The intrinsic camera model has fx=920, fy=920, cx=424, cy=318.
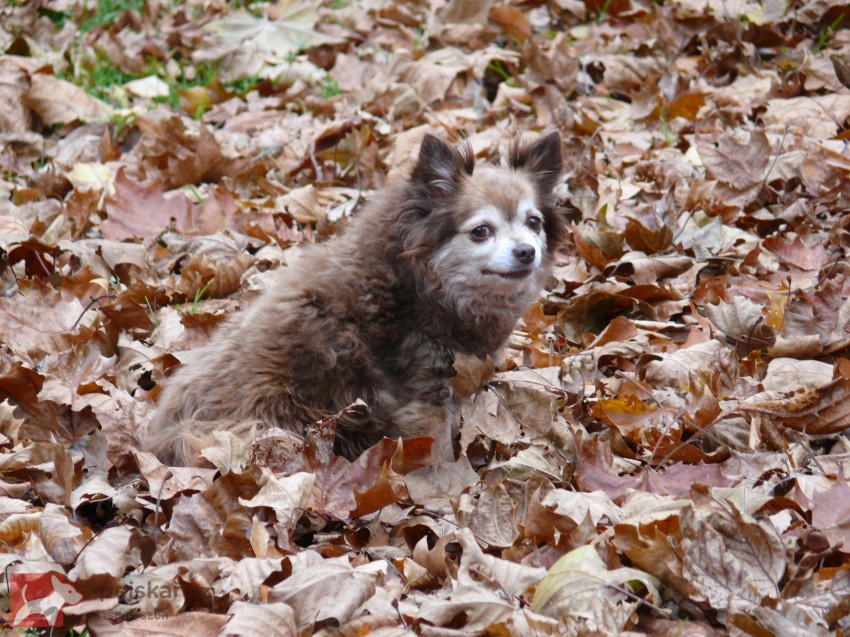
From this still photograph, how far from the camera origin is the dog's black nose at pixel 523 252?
392 centimetres

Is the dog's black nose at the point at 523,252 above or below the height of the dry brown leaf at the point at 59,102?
above

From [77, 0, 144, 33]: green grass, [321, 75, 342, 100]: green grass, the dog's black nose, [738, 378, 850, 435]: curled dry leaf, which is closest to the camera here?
[738, 378, 850, 435]: curled dry leaf

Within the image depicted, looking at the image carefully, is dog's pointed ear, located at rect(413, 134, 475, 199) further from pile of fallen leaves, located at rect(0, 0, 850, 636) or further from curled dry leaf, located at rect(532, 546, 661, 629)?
curled dry leaf, located at rect(532, 546, 661, 629)

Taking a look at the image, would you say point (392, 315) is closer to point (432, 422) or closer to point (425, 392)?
point (425, 392)

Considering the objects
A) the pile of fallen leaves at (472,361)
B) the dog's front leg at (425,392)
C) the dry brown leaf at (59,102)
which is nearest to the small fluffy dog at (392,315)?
the dog's front leg at (425,392)

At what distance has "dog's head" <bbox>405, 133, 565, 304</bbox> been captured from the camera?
13.1ft

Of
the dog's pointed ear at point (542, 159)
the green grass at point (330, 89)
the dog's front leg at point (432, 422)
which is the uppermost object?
the dog's pointed ear at point (542, 159)

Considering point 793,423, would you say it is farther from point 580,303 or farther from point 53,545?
point 53,545

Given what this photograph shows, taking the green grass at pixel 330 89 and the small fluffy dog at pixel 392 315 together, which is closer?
the small fluffy dog at pixel 392 315

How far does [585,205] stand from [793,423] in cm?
232

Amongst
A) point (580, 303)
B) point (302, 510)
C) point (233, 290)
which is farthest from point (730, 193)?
point (302, 510)

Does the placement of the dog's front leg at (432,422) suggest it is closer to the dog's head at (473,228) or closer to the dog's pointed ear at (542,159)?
the dog's head at (473,228)

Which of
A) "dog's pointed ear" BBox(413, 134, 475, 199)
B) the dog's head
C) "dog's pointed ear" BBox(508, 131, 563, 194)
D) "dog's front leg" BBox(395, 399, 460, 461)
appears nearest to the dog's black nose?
the dog's head

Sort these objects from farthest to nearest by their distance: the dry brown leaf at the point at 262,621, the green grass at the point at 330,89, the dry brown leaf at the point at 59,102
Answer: the green grass at the point at 330,89 < the dry brown leaf at the point at 59,102 < the dry brown leaf at the point at 262,621
